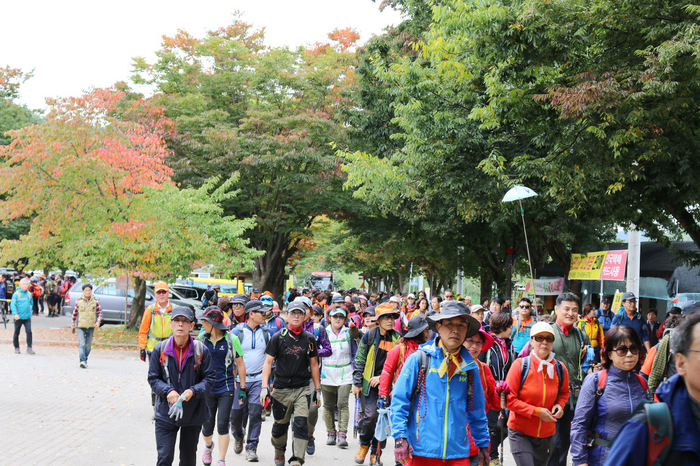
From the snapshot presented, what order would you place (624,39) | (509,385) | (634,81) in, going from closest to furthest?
(509,385)
(634,81)
(624,39)

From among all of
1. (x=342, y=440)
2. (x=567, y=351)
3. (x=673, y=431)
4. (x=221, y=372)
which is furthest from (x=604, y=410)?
(x=342, y=440)

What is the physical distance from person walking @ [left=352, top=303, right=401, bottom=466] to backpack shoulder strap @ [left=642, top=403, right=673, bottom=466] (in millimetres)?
5818

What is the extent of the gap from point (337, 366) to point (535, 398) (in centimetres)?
403

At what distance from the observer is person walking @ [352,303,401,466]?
7.90 metres

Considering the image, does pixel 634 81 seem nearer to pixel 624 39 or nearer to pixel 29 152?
pixel 624 39

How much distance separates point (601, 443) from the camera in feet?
15.5

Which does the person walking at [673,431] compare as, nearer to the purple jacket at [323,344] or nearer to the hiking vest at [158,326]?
the purple jacket at [323,344]

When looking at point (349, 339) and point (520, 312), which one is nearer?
point (520, 312)

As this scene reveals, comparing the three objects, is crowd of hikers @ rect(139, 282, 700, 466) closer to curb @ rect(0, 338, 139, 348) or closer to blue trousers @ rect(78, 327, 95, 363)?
→ blue trousers @ rect(78, 327, 95, 363)

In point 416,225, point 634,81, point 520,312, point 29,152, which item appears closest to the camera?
point 520,312

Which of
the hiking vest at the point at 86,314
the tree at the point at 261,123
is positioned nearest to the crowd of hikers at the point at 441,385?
the hiking vest at the point at 86,314

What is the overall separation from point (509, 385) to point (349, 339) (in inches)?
157

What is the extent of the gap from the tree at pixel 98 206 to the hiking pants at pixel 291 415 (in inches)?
535

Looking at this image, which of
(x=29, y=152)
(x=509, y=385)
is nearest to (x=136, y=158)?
(x=29, y=152)
